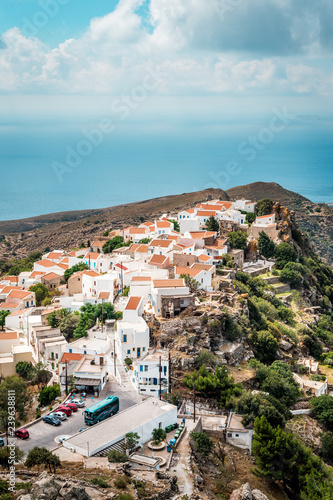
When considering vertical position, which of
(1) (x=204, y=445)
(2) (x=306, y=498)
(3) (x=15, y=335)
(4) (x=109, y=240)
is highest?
(4) (x=109, y=240)

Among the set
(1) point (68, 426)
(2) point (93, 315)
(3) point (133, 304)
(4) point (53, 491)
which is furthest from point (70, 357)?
(4) point (53, 491)

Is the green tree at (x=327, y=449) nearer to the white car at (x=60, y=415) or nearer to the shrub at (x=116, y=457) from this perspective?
the shrub at (x=116, y=457)

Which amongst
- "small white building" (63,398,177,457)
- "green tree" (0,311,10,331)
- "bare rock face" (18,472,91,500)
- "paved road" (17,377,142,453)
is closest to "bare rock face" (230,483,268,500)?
"small white building" (63,398,177,457)

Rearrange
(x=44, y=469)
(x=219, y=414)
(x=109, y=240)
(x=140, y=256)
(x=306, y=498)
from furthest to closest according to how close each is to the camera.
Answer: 1. (x=109, y=240)
2. (x=140, y=256)
3. (x=219, y=414)
4. (x=306, y=498)
5. (x=44, y=469)

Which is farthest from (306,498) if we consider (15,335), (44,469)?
(15,335)

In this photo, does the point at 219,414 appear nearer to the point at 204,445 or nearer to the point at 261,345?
the point at 204,445
